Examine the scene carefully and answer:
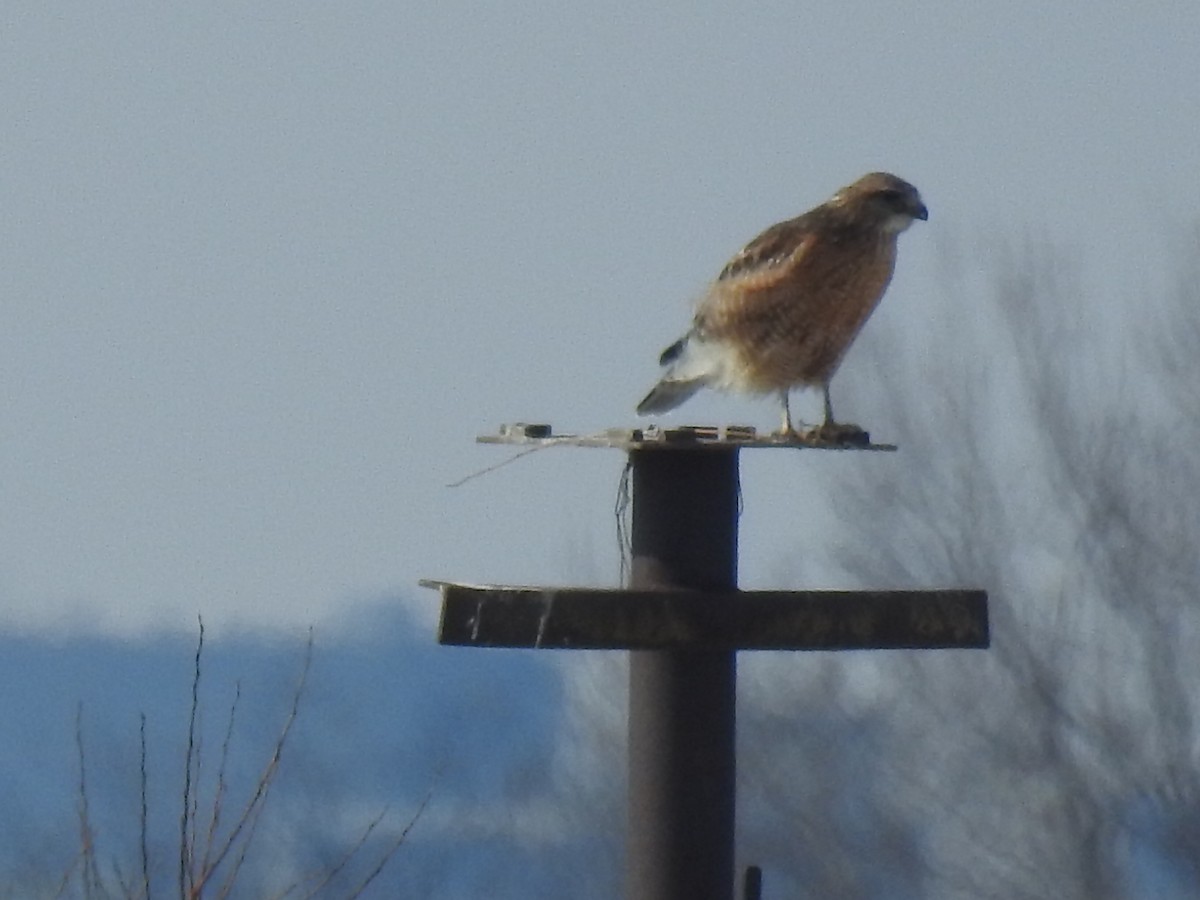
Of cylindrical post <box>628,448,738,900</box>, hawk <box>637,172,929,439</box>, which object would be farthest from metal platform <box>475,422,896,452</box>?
hawk <box>637,172,929,439</box>

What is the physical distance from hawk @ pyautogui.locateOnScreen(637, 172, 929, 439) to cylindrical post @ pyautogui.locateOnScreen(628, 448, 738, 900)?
198cm

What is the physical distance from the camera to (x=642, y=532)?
4.43 meters

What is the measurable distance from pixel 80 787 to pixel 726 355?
2532mm

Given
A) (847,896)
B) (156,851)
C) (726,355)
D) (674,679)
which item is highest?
(726,355)

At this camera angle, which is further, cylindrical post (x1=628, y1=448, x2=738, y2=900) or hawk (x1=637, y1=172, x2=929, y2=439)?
hawk (x1=637, y1=172, x2=929, y2=439)

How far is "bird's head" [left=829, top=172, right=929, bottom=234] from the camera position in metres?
6.33

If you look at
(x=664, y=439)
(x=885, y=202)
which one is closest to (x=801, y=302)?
(x=885, y=202)

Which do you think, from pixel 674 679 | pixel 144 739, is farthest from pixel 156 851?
pixel 674 679

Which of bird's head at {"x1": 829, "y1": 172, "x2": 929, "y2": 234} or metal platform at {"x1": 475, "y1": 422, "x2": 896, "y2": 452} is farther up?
bird's head at {"x1": 829, "y1": 172, "x2": 929, "y2": 234}

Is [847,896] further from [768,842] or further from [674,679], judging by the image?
[674,679]

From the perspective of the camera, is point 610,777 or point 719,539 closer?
point 719,539

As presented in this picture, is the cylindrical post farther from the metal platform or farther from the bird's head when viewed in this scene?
the bird's head

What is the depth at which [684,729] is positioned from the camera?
4219 millimetres

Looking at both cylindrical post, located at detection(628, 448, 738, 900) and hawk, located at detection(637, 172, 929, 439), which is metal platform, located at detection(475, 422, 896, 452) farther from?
hawk, located at detection(637, 172, 929, 439)
